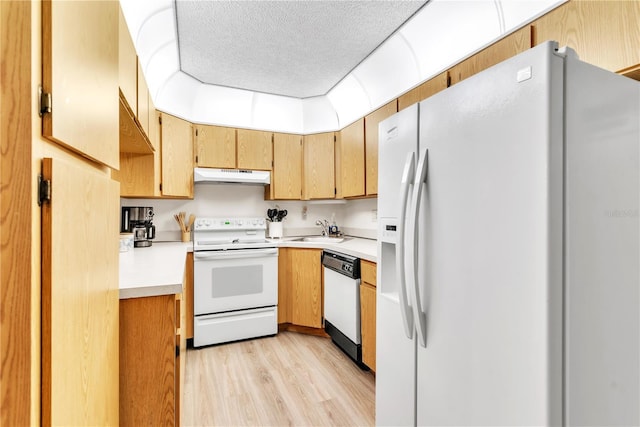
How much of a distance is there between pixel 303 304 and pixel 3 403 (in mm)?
2573

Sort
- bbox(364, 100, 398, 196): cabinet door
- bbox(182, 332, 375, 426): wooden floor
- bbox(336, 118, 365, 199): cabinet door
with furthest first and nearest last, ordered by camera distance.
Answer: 1. bbox(336, 118, 365, 199): cabinet door
2. bbox(364, 100, 398, 196): cabinet door
3. bbox(182, 332, 375, 426): wooden floor

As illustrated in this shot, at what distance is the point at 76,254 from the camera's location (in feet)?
2.33

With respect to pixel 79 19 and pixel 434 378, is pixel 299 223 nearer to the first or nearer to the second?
pixel 434 378

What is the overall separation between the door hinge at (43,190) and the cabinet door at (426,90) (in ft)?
6.46

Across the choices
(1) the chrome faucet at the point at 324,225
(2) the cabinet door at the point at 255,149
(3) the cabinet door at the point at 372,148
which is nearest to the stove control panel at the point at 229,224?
(2) the cabinet door at the point at 255,149

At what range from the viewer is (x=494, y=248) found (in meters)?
0.97

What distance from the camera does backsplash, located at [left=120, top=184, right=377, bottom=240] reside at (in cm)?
316

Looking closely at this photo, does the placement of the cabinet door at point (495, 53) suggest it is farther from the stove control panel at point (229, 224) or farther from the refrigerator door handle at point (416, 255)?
the stove control panel at point (229, 224)

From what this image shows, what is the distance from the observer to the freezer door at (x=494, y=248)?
2.79ft

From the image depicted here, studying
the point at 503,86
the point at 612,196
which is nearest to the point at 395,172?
the point at 503,86

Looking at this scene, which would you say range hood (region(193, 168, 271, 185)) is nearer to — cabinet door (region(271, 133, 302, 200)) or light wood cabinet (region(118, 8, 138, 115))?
cabinet door (region(271, 133, 302, 200))

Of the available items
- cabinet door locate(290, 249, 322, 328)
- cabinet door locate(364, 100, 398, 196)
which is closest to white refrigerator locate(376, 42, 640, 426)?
cabinet door locate(364, 100, 398, 196)

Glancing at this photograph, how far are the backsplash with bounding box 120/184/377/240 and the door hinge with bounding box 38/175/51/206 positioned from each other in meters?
2.74

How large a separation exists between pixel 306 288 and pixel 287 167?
127 centimetres
